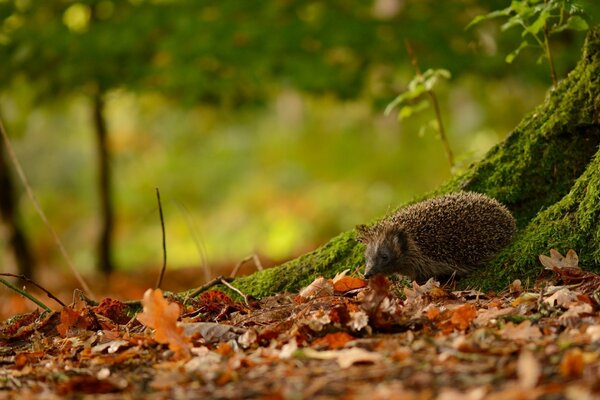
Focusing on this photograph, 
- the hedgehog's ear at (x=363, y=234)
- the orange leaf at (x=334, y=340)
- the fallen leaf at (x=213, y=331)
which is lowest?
the orange leaf at (x=334, y=340)

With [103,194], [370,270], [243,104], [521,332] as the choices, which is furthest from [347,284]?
[103,194]

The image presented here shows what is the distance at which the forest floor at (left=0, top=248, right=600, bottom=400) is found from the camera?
2.58 m

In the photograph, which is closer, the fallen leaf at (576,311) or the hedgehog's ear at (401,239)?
the fallen leaf at (576,311)

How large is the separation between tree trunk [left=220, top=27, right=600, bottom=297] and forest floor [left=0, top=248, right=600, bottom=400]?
45cm

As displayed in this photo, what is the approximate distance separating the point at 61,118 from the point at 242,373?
21.7 m

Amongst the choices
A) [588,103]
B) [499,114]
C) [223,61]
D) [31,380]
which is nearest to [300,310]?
[31,380]

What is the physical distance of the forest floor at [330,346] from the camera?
8.45 feet

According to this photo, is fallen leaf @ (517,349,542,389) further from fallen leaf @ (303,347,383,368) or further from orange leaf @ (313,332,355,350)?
orange leaf @ (313,332,355,350)

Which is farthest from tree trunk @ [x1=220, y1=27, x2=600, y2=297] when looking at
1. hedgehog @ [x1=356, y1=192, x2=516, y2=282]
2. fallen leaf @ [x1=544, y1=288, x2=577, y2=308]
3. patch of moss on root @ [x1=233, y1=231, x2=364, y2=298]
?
fallen leaf @ [x1=544, y1=288, x2=577, y2=308]

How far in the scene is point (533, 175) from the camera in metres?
5.37

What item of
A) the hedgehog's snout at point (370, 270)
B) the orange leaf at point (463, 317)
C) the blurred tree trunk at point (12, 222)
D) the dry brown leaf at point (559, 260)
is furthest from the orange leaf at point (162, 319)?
the blurred tree trunk at point (12, 222)

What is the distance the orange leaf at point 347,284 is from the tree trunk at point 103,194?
889 cm

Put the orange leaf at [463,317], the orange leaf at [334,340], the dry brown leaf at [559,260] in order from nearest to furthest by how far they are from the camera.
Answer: the orange leaf at [334,340] < the orange leaf at [463,317] < the dry brown leaf at [559,260]

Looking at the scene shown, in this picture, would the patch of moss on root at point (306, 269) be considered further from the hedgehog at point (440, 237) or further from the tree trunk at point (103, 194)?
the tree trunk at point (103, 194)
